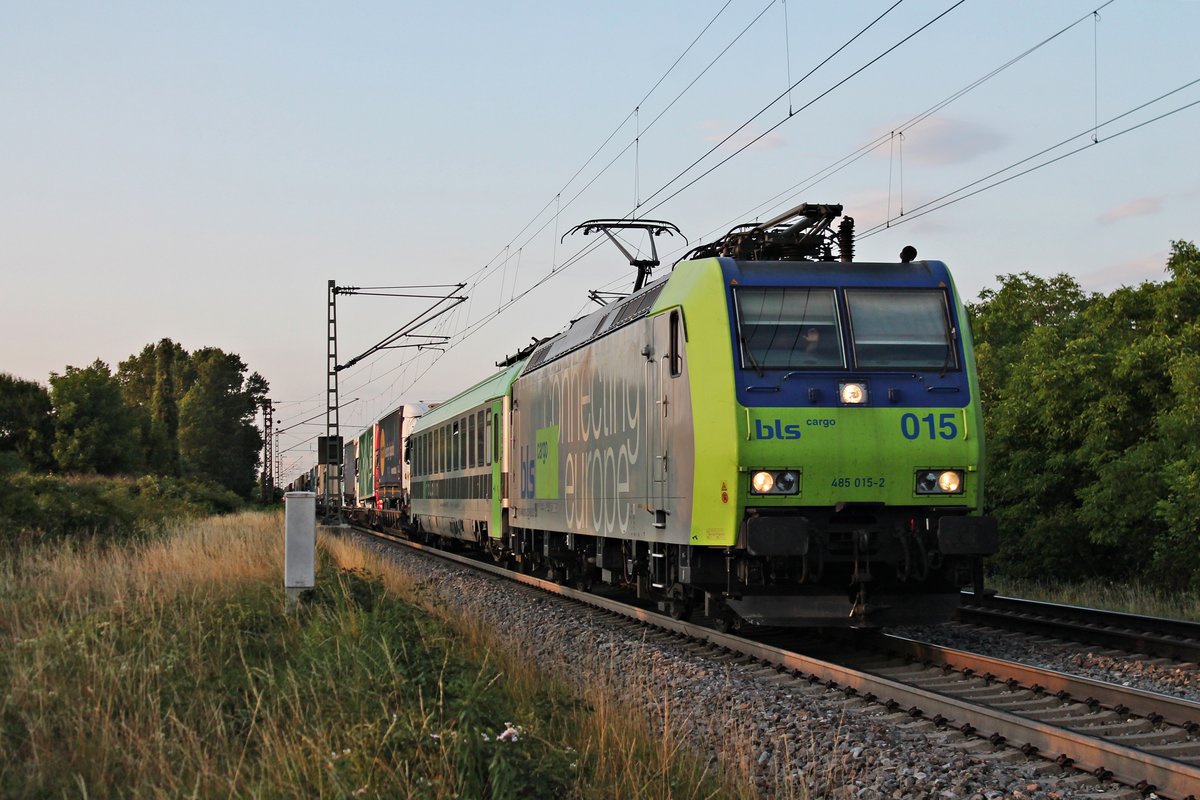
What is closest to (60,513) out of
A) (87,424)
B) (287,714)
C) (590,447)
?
(590,447)

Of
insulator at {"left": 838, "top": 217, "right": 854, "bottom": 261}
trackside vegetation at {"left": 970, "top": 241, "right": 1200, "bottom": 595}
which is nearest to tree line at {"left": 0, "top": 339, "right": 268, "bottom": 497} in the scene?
trackside vegetation at {"left": 970, "top": 241, "right": 1200, "bottom": 595}

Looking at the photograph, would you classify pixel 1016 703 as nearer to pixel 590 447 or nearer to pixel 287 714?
pixel 287 714

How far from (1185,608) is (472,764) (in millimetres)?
12057

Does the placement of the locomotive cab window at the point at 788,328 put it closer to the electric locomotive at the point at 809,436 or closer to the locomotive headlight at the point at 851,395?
the electric locomotive at the point at 809,436

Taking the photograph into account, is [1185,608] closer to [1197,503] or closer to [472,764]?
[1197,503]

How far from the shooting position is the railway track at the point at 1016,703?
611 cm

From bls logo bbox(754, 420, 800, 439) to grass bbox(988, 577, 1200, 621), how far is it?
618 centimetres

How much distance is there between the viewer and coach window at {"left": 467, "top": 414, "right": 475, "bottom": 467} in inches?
906

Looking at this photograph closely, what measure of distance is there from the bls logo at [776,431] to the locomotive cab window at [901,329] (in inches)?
35.9

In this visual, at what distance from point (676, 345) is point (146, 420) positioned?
58.6m

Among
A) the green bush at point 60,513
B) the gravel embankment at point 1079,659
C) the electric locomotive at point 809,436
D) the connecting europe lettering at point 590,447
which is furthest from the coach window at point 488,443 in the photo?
the gravel embankment at point 1079,659

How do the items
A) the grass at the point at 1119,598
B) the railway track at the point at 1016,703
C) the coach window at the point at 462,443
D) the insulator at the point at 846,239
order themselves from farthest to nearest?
1. the coach window at the point at 462,443
2. the grass at the point at 1119,598
3. the insulator at the point at 846,239
4. the railway track at the point at 1016,703

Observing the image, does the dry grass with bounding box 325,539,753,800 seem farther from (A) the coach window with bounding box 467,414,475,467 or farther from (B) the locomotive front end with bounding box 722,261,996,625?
(A) the coach window with bounding box 467,414,475,467

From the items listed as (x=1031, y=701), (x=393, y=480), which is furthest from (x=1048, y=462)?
(x=393, y=480)
